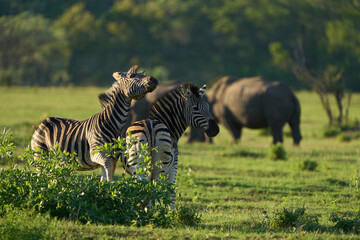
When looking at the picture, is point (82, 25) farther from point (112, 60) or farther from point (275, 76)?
point (275, 76)

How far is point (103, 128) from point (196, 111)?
3.61 feet

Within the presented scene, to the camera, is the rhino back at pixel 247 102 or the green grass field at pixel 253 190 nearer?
the green grass field at pixel 253 190

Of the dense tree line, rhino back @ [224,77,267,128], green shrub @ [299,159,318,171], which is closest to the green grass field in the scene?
green shrub @ [299,159,318,171]

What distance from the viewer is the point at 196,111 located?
716cm

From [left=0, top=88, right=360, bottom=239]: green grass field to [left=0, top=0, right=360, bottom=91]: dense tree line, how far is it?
25.0 meters

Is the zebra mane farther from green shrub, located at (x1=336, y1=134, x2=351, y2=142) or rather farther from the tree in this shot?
the tree

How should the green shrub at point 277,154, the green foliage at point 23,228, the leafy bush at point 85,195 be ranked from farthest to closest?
1. the green shrub at point 277,154
2. the leafy bush at point 85,195
3. the green foliage at point 23,228

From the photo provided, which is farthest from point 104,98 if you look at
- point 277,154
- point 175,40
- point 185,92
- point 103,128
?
point 175,40

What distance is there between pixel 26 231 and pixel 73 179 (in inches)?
43.7

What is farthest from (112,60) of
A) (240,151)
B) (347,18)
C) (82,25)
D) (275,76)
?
(240,151)

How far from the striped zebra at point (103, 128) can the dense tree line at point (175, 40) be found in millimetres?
35609

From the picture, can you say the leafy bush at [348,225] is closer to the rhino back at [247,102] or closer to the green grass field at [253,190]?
the green grass field at [253,190]

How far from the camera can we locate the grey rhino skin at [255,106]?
17.7 metres

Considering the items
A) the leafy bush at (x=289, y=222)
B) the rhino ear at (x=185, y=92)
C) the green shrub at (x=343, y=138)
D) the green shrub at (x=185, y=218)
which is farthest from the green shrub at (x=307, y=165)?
the green shrub at (x=343, y=138)
